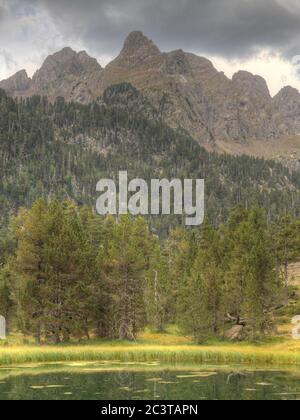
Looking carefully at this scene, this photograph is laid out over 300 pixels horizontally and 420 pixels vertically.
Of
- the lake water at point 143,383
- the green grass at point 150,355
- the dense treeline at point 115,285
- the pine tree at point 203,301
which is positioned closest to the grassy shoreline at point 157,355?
the green grass at point 150,355

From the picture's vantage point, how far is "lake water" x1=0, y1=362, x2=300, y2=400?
36594 mm

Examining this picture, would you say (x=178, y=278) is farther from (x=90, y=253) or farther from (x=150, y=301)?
(x=90, y=253)

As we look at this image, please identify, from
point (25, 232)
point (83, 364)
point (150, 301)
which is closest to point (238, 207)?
point (150, 301)

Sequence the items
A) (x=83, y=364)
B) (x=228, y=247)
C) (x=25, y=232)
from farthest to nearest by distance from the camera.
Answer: (x=228, y=247) < (x=25, y=232) < (x=83, y=364)

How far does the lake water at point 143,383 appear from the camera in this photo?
120 ft

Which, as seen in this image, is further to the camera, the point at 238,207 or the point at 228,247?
the point at 238,207

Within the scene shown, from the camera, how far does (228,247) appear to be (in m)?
81.8

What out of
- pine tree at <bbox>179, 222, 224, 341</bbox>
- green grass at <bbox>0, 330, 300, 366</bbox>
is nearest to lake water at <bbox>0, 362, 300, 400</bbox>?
green grass at <bbox>0, 330, 300, 366</bbox>

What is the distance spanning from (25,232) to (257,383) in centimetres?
3331

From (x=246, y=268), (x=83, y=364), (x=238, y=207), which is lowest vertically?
(x=83, y=364)

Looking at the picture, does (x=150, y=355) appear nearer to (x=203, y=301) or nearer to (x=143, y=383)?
(x=203, y=301)

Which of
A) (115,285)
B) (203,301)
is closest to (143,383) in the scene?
(203,301)
